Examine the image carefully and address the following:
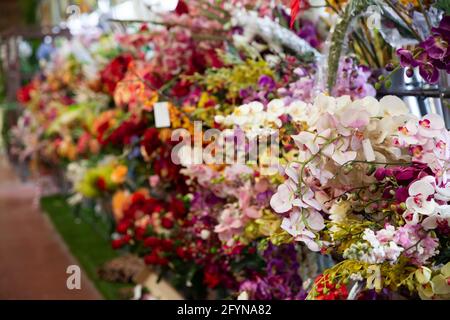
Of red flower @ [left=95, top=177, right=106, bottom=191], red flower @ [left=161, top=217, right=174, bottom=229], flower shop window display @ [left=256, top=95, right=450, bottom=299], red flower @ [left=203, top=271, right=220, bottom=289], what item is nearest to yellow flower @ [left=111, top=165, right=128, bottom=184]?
red flower @ [left=95, top=177, right=106, bottom=191]

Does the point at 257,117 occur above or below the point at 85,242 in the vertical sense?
above

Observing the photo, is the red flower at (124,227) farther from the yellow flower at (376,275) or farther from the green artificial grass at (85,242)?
the yellow flower at (376,275)

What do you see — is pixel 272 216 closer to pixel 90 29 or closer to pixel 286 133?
pixel 286 133

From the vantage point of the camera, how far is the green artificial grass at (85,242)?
319 centimetres

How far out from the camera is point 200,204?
2.11 metres

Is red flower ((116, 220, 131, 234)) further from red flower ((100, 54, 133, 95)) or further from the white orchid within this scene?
the white orchid

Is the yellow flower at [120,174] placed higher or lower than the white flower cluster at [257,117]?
lower

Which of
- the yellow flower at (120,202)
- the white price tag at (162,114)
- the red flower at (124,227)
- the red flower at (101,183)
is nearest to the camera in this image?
the white price tag at (162,114)

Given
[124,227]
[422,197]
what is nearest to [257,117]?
[422,197]

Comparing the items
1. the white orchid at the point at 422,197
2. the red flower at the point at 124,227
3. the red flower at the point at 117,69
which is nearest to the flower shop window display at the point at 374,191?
the white orchid at the point at 422,197

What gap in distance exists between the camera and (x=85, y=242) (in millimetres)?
4199

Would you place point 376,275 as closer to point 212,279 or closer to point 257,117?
point 257,117

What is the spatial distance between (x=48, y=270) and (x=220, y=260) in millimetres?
1761

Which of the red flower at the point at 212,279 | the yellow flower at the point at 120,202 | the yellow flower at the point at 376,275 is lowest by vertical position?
the red flower at the point at 212,279
